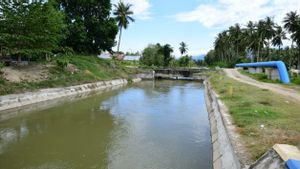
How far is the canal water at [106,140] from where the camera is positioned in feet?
35.1

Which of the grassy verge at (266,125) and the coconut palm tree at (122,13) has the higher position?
the coconut palm tree at (122,13)

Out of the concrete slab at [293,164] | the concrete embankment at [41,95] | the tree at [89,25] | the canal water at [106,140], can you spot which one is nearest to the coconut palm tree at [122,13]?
the tree at [89,25]

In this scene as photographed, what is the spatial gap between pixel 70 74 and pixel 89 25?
55.6 feet

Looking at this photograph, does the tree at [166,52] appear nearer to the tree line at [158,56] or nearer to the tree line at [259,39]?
the tree line at [158,56]

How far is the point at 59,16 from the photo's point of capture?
1239 inches

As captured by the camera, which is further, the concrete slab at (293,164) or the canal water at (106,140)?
the canal water at (106,140)

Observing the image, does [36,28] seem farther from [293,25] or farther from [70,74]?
[293,25]

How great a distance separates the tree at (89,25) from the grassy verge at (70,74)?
294 cm

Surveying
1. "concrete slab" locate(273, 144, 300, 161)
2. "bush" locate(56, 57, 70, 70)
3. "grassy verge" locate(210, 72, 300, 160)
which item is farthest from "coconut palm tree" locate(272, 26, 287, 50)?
"concrete slab" locate(273, 144, 300, 161)

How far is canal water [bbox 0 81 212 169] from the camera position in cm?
1070

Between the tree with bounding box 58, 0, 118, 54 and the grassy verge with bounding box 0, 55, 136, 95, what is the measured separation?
2944 mm

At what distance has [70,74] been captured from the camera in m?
35.5

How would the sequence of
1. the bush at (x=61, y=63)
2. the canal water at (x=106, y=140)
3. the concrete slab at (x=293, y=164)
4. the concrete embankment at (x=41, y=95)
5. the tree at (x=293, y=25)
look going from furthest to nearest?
the tree at (x=293, y=25)
the bush at (x=61, y=63)
the concrete embankment at (x=41, y=95)
the canal water at (x=106, y=140)
the concrete slab at (x=293, y=164)

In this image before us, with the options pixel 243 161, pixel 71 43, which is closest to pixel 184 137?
pixel 243 161
